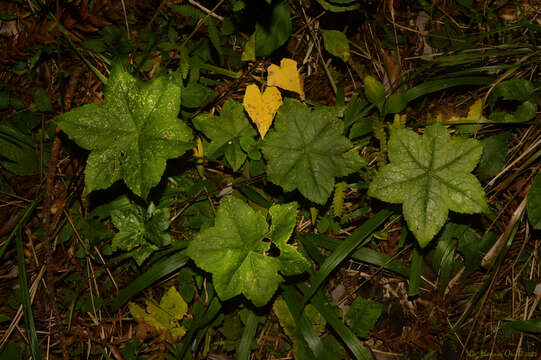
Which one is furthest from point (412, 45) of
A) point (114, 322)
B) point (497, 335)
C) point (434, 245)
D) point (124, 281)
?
point (114, 322)

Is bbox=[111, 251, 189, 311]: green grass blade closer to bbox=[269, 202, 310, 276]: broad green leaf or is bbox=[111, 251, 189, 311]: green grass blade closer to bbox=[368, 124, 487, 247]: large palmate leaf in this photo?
bbox=[269, 202, 310, 276]: broad green leaf

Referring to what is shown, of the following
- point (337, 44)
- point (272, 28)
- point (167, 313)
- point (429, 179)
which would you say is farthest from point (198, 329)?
point (337, 44)

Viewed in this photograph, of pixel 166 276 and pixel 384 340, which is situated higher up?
pixel 166 276

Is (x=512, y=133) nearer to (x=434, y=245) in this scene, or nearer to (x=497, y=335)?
(x=434, y=245)

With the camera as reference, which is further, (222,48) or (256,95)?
(222,48)

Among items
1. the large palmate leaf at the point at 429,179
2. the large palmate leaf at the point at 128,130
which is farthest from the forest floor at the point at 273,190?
the large palmate leaf at the point at 128,130

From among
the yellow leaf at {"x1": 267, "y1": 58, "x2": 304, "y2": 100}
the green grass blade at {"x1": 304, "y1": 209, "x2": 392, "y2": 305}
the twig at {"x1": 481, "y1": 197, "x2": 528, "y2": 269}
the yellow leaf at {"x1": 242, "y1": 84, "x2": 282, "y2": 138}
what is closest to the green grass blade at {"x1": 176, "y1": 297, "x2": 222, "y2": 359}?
the green grass blade at {"x1": 304, "y1": 209, "x2": 392, "y2": 305}

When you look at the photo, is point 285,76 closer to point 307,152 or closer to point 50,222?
point 307,152
